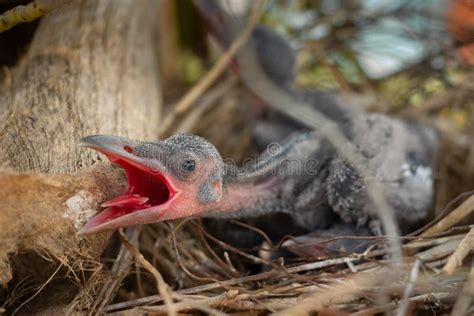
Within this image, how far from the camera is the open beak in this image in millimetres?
1284

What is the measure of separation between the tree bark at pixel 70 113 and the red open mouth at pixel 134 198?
3 cm

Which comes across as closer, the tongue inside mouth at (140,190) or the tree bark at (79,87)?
the tongue inside mouth at (140,190)

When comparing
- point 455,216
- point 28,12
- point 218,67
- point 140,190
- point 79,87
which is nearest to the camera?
point 28,12

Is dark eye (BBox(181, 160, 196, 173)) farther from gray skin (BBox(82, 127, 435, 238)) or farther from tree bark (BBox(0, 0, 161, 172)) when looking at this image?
tree bark (BBox(0, 0, 161, 172))

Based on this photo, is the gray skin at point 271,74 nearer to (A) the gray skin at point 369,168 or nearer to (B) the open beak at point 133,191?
(A) the gray skin at point 369,168

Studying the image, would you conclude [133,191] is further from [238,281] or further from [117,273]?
[238,281]

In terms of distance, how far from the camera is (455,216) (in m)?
1.59

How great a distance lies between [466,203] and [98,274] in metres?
1.06

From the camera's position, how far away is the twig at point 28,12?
1286 mm

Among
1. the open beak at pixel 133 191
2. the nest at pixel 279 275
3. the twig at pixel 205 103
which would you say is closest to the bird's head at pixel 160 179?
the open beak at pixel 133 191

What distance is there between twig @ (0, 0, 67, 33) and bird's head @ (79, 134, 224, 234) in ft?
1.06

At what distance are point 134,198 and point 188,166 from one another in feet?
0.55

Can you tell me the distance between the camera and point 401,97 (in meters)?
2.65

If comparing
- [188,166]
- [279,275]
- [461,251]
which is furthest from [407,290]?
[188,166]
